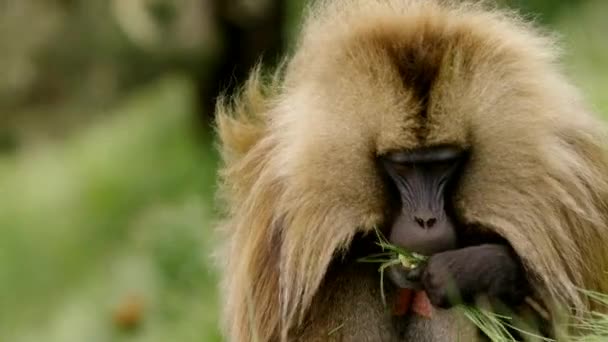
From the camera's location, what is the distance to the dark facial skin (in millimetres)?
5973

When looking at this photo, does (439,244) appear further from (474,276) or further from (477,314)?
(477,314)

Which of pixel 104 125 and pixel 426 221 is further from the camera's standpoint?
pixel 104 125

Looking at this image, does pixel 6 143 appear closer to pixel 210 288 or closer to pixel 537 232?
pixel 210 288

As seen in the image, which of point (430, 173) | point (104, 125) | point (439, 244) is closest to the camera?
point (439, 244)

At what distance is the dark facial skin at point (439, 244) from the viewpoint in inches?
235

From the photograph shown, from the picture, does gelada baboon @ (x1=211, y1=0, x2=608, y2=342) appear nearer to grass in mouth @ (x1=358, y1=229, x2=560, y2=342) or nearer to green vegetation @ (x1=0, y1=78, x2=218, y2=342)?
grass in mouth @ (x1=358, y1=229, x2=560, y2=342)

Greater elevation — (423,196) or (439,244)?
(423,196)

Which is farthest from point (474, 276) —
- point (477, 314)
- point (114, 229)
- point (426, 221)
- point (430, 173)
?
point (114, 229)

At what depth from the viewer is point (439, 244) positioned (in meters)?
5.96

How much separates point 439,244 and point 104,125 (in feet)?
23.7

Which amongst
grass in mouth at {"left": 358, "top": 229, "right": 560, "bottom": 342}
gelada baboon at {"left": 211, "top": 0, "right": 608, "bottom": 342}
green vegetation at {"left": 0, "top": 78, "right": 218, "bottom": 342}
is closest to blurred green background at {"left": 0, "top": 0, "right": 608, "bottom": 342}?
green vegetation at {"left": 0, "top": 78, "right": 218, "bottom": 342}

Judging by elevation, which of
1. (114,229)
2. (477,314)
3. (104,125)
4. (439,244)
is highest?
(104,125)

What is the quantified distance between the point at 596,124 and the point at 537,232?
0.58 metres

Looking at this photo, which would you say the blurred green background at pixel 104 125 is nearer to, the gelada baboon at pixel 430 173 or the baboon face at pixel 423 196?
the gelada baboon at pixel 430 173
